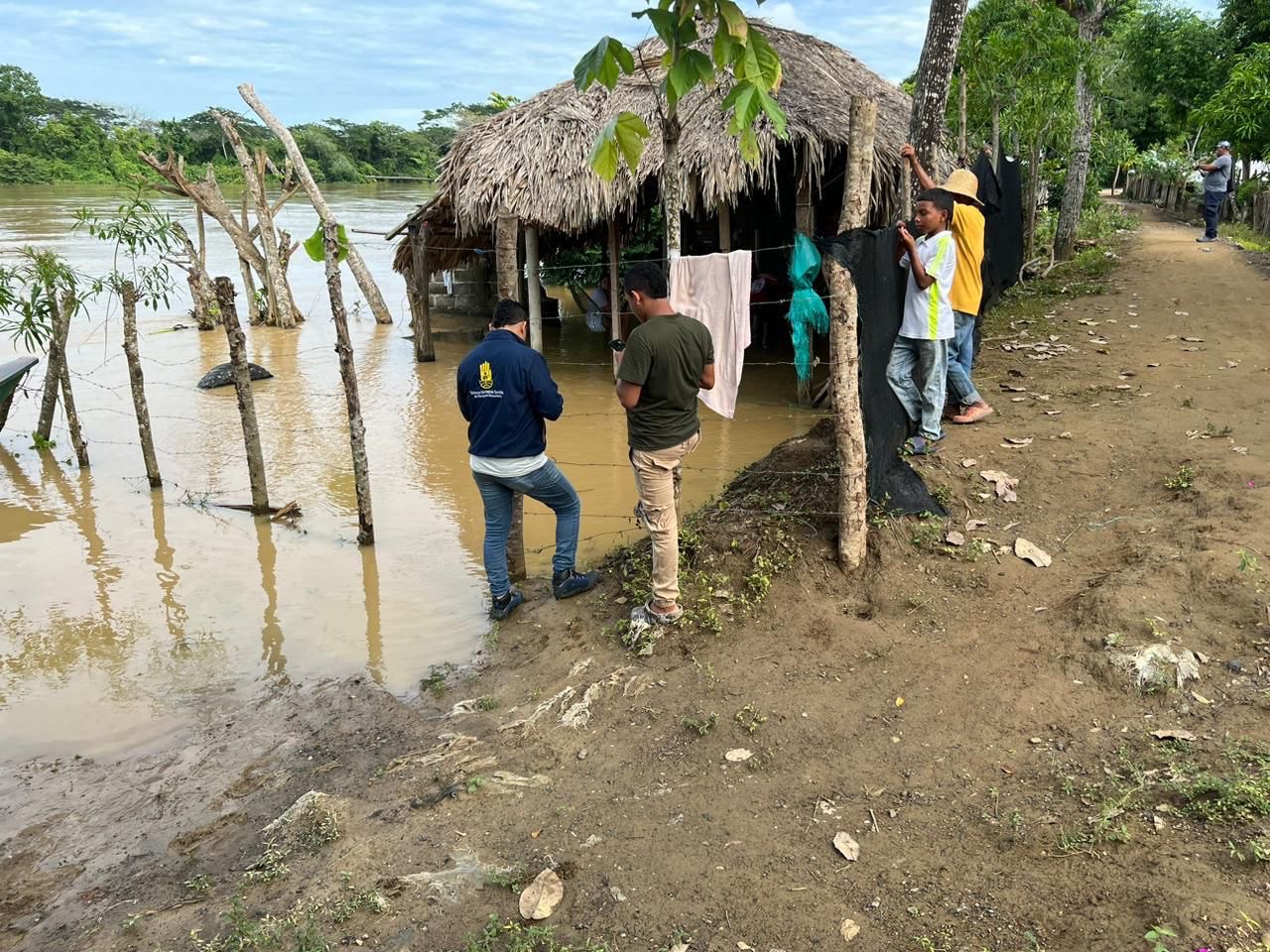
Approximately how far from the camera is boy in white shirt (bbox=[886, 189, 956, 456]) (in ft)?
14.8

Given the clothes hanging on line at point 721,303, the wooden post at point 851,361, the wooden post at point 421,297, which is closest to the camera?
Answer: the wooden post at point 851,361

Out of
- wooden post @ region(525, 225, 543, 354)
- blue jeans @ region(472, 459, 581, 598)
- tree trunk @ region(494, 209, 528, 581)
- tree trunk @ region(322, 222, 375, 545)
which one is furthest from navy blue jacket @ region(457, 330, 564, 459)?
wooden post @ region(525, 225, 543, 354)

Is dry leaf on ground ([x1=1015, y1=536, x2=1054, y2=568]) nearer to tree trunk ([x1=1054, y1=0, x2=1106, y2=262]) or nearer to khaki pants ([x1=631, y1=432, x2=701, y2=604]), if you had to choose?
khaki pants ([x1=631, y1=432, x2=701, y2=604])

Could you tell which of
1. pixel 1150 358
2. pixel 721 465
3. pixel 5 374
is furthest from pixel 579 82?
pixel 5 374

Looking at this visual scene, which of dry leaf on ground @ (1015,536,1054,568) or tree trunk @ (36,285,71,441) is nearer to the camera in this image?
dry leaf on ground @ (1015,536,1054,568)

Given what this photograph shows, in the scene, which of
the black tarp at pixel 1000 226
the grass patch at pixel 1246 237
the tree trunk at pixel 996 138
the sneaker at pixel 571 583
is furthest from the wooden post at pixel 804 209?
the grass patch at pixel 1246 237

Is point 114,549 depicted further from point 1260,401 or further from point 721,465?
point 1260,401

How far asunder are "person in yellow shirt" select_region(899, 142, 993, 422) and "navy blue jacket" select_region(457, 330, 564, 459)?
2.44 m

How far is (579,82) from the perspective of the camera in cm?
260

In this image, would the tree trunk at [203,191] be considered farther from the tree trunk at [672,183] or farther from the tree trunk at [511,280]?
the tree trunk at [672,183]

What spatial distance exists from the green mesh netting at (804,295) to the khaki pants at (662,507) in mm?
2044

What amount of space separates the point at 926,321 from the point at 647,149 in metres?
5.26

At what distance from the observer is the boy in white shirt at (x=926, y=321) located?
14.8 feet

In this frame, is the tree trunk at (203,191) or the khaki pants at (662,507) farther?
the tree trunk at (203,191)
